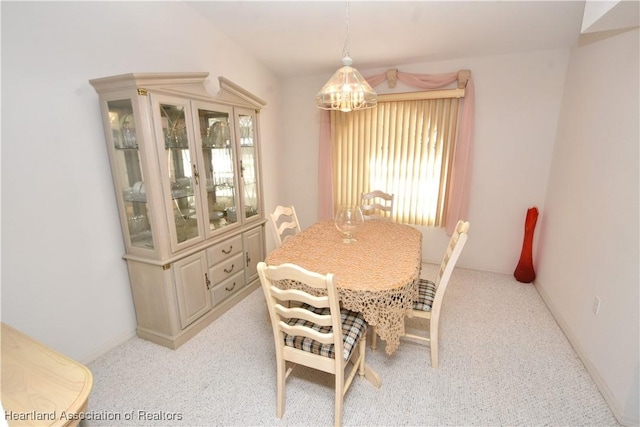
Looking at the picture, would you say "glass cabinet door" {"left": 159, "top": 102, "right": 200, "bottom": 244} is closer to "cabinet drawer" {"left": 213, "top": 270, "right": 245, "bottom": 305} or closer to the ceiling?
"cabinet drawer" {"left": 213, "top": 270, "right": 245, "bottom": 305}

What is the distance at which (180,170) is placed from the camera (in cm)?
213

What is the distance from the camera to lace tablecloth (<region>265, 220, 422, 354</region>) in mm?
1469

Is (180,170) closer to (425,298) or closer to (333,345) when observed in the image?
(333,345)

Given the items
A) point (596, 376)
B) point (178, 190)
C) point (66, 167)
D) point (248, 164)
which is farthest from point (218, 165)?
point (596, 376)

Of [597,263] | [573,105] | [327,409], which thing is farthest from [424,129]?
[327,409]

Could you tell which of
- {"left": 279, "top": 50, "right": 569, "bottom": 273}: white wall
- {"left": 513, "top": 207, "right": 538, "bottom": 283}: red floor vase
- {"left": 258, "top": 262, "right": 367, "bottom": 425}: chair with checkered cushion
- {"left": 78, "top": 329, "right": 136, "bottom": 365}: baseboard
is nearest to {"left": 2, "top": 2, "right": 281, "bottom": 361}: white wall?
{"left": 78, "top": 329, "right": 136, "bottom": 365}: baseboard

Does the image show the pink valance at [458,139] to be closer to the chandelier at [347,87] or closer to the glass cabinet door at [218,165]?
the chandelier at [347,87]

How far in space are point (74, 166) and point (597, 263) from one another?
133 inches

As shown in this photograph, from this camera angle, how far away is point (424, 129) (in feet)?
10.9

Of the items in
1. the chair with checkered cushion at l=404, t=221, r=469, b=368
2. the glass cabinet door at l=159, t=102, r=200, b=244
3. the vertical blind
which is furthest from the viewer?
the vertical blind

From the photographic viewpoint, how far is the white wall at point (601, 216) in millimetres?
1631

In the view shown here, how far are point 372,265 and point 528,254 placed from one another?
2309 mm

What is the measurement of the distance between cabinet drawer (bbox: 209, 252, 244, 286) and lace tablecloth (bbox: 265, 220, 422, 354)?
2.34 feet

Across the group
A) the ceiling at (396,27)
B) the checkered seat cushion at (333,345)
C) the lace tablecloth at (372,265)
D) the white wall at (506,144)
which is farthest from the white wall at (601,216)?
the checkered seat cushion at (333,345)
